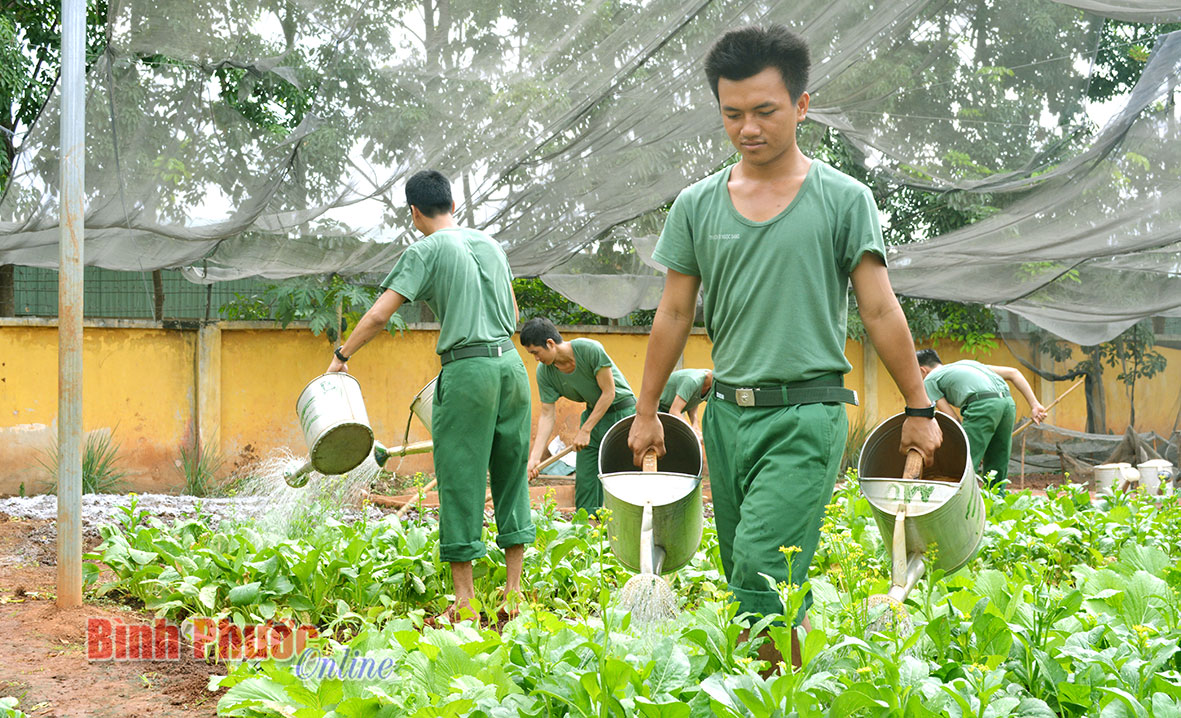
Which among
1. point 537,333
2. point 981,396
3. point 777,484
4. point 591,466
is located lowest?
point 591,466

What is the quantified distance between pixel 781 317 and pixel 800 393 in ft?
0.65

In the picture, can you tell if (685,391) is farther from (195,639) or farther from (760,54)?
(760,54)

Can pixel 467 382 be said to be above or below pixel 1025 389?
above

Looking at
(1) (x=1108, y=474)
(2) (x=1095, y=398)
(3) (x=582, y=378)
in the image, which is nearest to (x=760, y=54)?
(3) (x=582, y=378)

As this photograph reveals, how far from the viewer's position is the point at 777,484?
2500 millimetres

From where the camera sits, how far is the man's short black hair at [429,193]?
4.20 metres

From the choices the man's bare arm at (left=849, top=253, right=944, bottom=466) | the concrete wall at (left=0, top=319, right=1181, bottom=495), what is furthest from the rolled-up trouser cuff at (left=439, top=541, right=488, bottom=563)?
the concrete wall at (left=0, top=319, right=1181, bottom=495)

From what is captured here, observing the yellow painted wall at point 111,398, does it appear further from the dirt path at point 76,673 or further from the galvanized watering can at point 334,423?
the galvanized watering can at point 334,423

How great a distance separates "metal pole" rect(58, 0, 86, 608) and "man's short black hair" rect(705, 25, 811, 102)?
2.49 meters

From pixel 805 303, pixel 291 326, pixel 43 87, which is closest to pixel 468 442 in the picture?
pixel 805 303

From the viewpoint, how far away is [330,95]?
199 inches

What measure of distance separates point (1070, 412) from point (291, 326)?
369 inches

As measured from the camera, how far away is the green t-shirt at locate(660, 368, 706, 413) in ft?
21.5

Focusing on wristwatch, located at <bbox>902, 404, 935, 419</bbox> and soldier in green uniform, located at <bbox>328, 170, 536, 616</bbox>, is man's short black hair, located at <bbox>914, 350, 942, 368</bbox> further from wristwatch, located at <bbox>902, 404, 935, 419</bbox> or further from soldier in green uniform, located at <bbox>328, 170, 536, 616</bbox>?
wristwatch, located at <bbox>902, 404, 935, 419</bbox>
